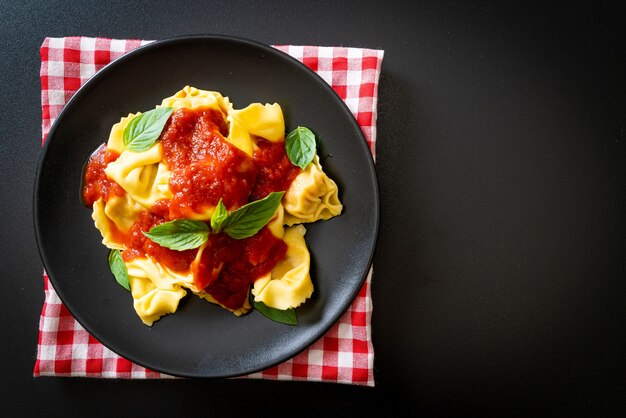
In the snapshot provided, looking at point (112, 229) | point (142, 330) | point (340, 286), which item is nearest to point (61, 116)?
point (112, 229)

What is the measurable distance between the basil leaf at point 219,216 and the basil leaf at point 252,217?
3cm

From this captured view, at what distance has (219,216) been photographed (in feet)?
8.92

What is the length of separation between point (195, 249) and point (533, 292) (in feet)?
6.90

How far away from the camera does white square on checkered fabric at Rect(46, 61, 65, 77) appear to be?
3.28 m

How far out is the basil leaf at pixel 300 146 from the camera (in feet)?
9.88

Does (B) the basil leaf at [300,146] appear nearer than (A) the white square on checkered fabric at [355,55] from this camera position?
Yes

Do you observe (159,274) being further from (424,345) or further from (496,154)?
(496,154)

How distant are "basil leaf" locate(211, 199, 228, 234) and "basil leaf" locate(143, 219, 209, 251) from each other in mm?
70

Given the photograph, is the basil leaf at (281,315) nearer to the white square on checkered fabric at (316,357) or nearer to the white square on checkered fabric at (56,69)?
the white square on checkered fabric at (316,357)

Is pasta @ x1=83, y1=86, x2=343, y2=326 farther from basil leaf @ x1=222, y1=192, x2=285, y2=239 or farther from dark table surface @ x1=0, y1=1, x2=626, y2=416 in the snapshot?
dark table surface @ x1=0, y1=1, x2=626, y2=416

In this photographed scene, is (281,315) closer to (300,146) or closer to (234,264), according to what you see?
A: (234,264)

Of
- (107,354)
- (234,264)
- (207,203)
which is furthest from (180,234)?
(107,354)

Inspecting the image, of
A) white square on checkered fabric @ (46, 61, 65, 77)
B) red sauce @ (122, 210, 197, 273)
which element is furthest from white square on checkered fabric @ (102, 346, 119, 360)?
white square on checkered fabric @ (46, 61, 65, 77)

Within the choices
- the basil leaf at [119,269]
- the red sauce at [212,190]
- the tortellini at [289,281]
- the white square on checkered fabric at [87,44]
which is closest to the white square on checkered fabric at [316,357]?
the tortellini at [289,281]
